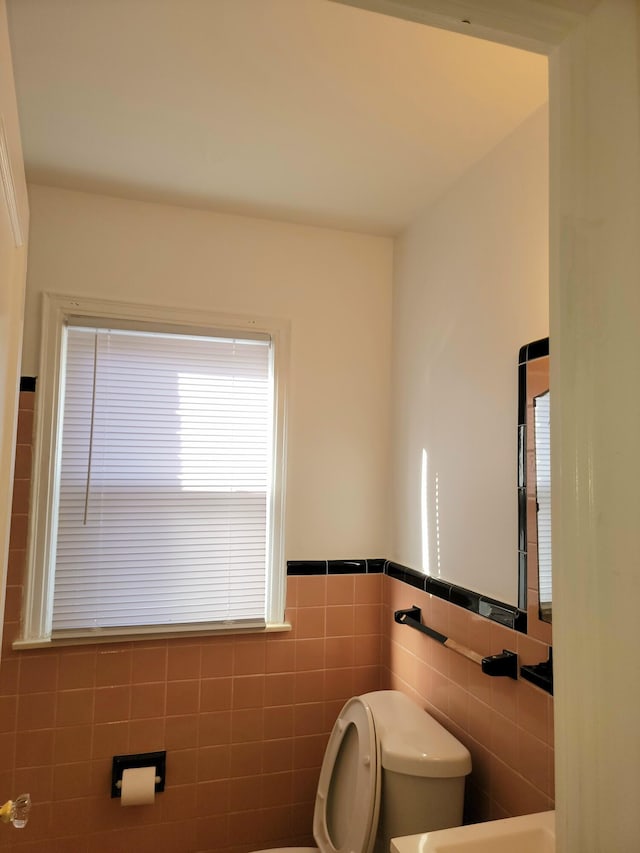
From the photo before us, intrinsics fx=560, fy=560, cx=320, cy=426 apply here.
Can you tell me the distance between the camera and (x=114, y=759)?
194 cm

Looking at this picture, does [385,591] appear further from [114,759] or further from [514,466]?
[114,759]

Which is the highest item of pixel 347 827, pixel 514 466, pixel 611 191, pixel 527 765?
pixel 611 191

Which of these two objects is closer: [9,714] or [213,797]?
[9,714]

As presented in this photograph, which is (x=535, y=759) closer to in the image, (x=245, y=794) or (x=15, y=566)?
(x=245, y=794)

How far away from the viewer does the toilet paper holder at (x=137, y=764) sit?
191 centimetres

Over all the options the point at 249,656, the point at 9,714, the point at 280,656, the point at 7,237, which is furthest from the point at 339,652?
the point at 7,237

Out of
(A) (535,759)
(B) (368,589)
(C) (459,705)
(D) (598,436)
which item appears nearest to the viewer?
(D) (598,436)

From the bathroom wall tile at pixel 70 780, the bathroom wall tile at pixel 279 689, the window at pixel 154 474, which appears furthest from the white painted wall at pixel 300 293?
the bathroom wall tile at pixel 70 780

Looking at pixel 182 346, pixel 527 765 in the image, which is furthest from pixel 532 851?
pixel 182 346

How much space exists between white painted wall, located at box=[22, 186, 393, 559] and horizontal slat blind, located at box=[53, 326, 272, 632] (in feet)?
0.50

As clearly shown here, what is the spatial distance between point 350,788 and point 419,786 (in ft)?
0.93

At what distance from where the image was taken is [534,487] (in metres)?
1.44

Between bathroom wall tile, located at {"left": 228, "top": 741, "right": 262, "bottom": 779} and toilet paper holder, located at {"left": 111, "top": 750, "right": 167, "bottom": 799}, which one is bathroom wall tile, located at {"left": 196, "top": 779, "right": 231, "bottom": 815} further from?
toilet paper holder, located at {"left": 111, "top": 750, "right": 167, "bottom": 799}

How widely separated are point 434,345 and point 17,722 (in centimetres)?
191
